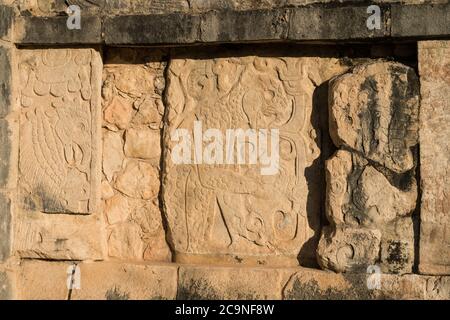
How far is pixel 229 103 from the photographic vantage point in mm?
5930

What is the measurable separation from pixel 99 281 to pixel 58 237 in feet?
1.44

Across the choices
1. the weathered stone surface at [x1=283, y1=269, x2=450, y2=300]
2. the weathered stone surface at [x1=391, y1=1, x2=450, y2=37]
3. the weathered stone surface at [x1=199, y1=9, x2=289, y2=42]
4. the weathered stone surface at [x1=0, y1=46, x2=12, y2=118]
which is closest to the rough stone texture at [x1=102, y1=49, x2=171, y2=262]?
the weathered stone surface at [x1=199, y1=9, x2=289, y2=42]

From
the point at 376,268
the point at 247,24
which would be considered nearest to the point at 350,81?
the point at 247,24

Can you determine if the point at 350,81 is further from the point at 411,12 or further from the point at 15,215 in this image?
the point at 15,215

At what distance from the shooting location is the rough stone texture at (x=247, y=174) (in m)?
5.86

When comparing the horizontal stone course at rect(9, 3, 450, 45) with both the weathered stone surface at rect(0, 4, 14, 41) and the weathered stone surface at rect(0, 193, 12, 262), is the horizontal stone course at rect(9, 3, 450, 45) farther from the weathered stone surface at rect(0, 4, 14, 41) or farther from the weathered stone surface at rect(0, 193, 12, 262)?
the weathered stone surface at rect(0, 193, 12, 262)

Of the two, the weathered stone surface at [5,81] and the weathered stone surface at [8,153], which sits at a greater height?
the weathered stone surface at [5,81]

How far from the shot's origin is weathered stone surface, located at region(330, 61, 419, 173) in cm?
557

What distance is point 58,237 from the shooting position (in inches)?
234

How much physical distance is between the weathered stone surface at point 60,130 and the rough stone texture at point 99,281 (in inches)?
17.2

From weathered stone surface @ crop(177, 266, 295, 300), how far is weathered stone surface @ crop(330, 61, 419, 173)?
1036 millimetres

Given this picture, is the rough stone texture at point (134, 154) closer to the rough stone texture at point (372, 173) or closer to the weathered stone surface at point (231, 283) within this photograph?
the weathered stone surface at point (231, 283)

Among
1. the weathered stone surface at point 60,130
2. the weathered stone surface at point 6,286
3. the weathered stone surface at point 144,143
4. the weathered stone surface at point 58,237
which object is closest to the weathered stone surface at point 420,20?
the weathered stone surface at point 144,143

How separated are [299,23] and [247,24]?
1.18 feet
